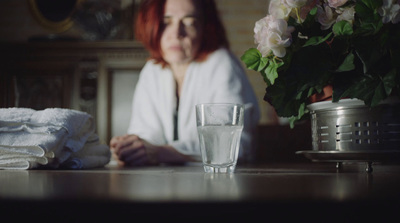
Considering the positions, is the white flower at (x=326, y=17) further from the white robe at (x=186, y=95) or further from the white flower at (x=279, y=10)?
the white robe at (x=186, y=95)

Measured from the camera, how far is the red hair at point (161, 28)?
1774mm

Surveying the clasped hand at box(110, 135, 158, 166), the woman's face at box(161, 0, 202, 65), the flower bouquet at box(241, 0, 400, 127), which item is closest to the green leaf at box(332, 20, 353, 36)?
the flower bouquet at box(241, 0, 400, 127)

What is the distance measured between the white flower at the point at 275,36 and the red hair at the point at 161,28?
1124 millimetres

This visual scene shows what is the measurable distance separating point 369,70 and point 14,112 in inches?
23.0

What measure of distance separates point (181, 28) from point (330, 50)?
3.76 ft

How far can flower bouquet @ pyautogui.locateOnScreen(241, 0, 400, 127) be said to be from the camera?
616 millimetres

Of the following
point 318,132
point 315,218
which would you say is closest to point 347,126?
point 318,132

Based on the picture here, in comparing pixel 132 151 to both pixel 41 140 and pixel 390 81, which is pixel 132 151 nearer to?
pixel 41 140

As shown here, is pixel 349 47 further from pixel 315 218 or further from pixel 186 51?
pixel 186 51

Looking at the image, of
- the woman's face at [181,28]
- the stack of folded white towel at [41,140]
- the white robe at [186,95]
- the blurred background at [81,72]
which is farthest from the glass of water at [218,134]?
the blurred background at [81,72]

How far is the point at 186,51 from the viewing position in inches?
69.6

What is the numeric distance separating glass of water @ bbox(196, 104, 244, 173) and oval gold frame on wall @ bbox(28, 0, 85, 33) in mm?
2632

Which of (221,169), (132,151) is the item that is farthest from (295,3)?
(132,151)

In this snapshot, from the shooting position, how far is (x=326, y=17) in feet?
2.18
